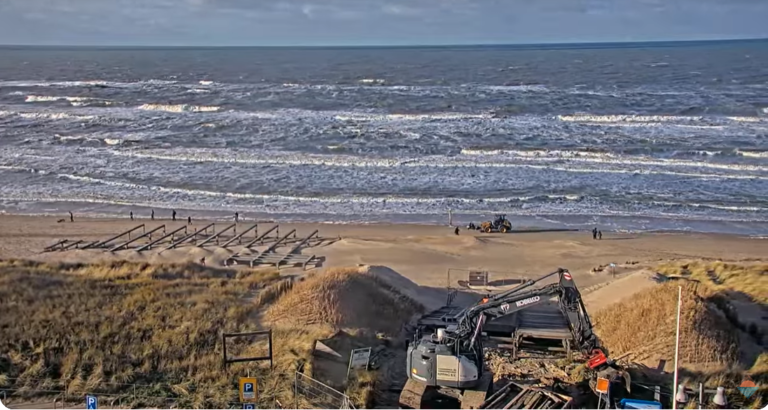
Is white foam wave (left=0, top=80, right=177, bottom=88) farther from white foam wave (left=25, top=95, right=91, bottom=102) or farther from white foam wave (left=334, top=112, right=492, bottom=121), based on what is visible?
white foam wave (left=334, top=112, right=492, bottom=121)

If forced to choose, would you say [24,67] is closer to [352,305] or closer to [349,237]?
[349,237]

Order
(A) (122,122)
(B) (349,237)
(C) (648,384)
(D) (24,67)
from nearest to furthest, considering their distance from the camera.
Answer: (C) (648,384) < (B) (349,237) < (A) (122,122) < (D) (24,67)

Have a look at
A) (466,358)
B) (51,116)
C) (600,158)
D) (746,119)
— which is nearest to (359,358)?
(466,358)

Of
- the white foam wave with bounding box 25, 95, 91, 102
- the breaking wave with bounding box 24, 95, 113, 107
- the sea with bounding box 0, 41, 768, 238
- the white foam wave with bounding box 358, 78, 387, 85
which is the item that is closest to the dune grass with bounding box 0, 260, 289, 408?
the sea with bounding box 0, 41, 768, 238

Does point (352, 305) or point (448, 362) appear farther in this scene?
point (352, 305)

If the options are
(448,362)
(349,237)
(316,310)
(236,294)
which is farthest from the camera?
(349,237)

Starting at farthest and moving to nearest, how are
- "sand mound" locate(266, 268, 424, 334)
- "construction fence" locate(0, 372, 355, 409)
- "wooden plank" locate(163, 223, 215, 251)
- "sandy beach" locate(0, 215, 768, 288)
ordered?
"wooden plank" locate(163, 223, 215, 251) < "sandy beach" locate(0, 215, 768, 288) < "sand mound" locate(266, 268, 424, 334) < "construction fence" locate(0, 372, 355, 409)

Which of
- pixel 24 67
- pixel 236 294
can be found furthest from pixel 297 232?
pixel 24 67
